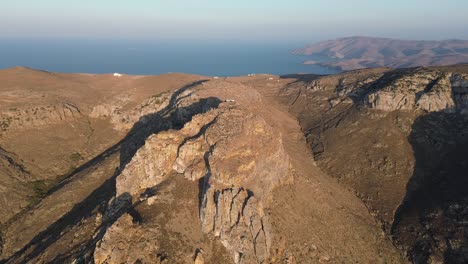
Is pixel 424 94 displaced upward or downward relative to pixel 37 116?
upward

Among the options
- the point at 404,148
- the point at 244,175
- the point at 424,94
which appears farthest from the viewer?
the point at 424,94

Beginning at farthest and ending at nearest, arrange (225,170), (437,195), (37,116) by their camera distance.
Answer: (37,116) → (437,195) → (225,170)

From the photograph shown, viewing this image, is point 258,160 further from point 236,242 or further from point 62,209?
point 62,209

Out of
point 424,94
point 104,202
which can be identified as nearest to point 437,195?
point 424,94

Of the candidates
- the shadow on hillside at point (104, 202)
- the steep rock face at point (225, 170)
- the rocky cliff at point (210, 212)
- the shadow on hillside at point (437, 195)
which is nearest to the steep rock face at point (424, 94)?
the shadow on hillside at point (437, 195)

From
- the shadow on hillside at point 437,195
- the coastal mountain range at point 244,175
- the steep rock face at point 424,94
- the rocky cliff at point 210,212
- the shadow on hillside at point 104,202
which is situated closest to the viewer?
the rocky cliff at point 210,212

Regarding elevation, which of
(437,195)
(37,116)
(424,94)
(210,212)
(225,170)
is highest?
(424,94)

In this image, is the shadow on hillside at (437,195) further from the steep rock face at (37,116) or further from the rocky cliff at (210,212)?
the steep rock face at (37,116)

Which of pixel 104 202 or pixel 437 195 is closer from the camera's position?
pixel 104 202

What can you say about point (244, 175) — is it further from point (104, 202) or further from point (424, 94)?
point (424, 94)
